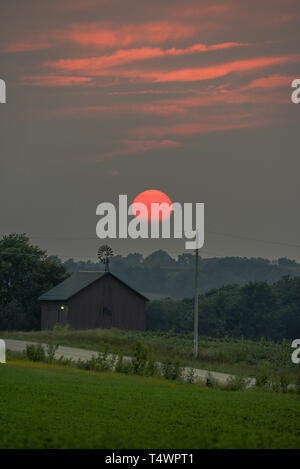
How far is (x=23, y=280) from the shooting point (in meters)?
84.8

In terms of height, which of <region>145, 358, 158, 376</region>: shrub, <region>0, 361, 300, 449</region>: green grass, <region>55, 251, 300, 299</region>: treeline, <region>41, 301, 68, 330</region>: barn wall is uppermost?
A: <region>55, 251, 300, 299</region>: treeline

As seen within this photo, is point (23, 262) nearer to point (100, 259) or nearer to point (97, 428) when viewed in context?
point (100, 259)

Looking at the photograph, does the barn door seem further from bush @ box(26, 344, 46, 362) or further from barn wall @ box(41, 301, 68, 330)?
bush @ box(26, 344, 46, 362)

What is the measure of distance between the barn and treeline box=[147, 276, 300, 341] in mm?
18966

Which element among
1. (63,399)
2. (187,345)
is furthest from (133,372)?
(187,345)

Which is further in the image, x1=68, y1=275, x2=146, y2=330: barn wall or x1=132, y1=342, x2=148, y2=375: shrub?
x1=68, y1=275, x2=146, y2=330: barn wall

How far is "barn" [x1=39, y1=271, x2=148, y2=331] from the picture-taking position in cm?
6719

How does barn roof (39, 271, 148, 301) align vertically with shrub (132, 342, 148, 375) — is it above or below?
above

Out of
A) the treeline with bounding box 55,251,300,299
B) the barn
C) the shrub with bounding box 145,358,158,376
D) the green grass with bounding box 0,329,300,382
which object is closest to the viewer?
the shrub with bounding box 145,358,158,376

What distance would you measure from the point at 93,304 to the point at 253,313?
31.6 metres

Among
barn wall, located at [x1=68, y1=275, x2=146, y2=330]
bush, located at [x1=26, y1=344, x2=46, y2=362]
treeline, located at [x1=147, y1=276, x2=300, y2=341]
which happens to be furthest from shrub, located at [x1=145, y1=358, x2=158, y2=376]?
treeline, located at [x1=147, y1=276, x2=300, y2=341]

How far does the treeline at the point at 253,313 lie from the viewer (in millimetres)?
90375
